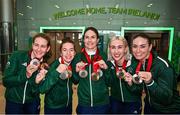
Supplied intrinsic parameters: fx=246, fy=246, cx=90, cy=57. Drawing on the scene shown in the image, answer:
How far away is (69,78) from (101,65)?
1.60 feet

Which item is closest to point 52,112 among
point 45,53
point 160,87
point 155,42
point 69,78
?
point 69,78

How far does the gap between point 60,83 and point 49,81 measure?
220mm

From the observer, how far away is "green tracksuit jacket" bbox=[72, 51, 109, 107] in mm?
3307

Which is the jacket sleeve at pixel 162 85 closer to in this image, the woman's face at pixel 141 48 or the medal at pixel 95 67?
the woman's face at pixel 141 48

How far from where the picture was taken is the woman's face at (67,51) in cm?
327

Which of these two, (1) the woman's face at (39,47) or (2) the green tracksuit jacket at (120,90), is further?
(2) the green tracksuit jacket at (120,90)

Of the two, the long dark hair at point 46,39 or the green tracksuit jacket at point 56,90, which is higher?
the long dark hair at point 46,39

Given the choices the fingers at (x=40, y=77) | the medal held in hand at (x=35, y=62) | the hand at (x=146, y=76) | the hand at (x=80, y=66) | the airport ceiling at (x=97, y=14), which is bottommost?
the fingers at (x=40, y=77)

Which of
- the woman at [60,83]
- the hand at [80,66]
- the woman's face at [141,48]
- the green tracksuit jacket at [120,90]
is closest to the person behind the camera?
the woman's face at [141,48]

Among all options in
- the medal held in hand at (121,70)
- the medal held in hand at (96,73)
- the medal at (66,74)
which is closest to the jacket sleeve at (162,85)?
the medal held in hand at (121,70)

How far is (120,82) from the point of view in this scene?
3.46 m

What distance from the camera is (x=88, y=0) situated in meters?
10.6

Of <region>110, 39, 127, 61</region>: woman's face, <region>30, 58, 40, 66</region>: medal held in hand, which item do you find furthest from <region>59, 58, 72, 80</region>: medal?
<region>110, 39, 127, 61</region>: woman's face

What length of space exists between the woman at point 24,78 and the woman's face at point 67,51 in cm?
24
